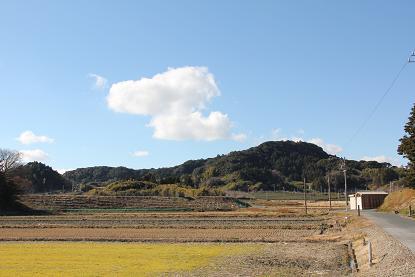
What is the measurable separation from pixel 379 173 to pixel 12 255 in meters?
163

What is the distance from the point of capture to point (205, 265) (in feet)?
75.5

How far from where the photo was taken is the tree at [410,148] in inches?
1873

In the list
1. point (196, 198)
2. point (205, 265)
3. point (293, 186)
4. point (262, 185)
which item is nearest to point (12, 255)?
point (205, 265)

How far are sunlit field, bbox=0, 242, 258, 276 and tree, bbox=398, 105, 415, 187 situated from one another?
2376 centimetres

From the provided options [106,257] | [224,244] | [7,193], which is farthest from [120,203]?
[106,257]

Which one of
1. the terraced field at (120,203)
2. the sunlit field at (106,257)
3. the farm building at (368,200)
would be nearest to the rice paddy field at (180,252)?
the sunlit field at (106,257)

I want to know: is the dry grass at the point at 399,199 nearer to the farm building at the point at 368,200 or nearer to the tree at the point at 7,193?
the farm building at the point at 368,200

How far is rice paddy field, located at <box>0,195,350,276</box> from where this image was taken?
21.5 meters

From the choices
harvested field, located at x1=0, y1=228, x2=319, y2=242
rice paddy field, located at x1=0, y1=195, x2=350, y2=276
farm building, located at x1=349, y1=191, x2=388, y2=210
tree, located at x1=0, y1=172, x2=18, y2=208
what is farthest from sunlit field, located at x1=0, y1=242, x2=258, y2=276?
tree, located at x1=0, y1=172, x2=18, y2=208

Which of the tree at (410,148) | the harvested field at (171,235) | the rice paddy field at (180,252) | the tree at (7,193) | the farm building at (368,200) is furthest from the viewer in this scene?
the tree at (7,193)

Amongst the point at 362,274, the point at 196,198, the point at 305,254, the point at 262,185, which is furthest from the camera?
the point at 262,185

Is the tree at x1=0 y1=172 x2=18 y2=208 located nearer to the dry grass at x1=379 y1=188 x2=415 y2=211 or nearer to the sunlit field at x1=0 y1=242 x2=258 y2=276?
the sunlit field at x1=0 y1=242 x2=258 y2=276

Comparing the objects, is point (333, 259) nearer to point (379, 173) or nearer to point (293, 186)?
point (379, 173)

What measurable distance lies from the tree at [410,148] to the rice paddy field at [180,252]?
892 cm
